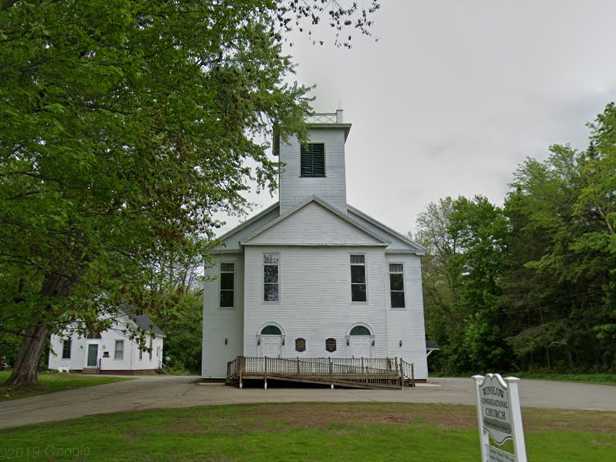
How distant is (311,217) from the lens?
2377cm

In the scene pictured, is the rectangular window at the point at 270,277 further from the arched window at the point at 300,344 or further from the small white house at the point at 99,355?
the small white house at the point at 99,355

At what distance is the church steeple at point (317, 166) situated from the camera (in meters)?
25.6

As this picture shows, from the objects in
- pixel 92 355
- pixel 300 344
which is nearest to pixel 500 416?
pixel 300 344

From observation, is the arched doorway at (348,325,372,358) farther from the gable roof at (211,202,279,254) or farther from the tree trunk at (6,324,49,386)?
the tree trunk at (6,324,49,386)

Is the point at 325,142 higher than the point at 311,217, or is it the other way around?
the point at 325,142

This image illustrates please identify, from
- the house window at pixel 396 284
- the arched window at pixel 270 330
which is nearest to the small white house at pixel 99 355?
the arched window at pixel 270 330

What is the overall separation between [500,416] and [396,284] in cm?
2054

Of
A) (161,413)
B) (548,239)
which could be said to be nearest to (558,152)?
(548,239)

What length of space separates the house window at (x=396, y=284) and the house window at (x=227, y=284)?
746 centimetres

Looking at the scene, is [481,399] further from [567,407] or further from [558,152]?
[558,152]

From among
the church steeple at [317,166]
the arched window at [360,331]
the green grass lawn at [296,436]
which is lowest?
the green grass lawn at [296,436]

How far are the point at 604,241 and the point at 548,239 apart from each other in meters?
6.90

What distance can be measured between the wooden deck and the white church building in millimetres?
514

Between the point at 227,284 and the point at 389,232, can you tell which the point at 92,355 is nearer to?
the point at 227,284
